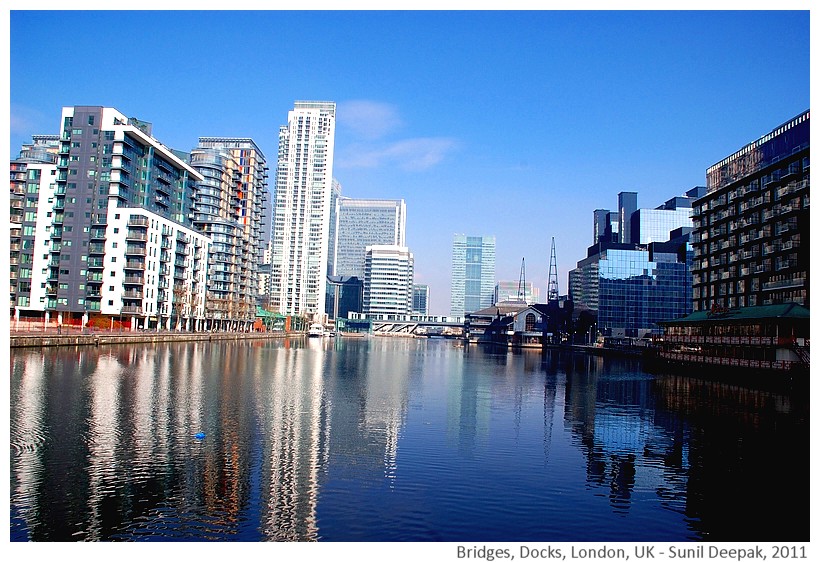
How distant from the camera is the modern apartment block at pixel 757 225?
88875 millimetres

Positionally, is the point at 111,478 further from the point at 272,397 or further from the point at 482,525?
the point at 272,397

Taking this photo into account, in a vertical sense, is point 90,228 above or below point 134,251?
above

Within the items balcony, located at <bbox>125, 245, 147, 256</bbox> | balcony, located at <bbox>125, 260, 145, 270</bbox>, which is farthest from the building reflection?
balcony, located at <bbox>125, 260, 145, 270</bbox>

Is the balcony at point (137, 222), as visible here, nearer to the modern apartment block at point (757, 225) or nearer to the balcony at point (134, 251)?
the balcony at point (134, 251)

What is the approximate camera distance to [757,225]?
99688 mm

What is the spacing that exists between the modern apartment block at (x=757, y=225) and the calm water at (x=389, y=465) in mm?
42024

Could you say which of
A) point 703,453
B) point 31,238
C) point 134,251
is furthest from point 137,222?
point 703,453

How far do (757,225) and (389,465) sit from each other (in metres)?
88.6

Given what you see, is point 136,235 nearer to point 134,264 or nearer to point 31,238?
point 134,264

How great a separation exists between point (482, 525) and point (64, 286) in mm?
Result: 127040

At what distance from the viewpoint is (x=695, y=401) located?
55.1 meters

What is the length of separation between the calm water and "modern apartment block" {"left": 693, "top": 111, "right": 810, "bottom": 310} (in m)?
42.0

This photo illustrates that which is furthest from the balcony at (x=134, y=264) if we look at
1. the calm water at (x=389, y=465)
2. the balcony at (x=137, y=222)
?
the calm water at (x=389, y=465)

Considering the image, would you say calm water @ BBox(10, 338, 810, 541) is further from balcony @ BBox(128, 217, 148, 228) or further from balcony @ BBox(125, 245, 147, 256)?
balcony @ BBox(128, 217, 148, 228)
